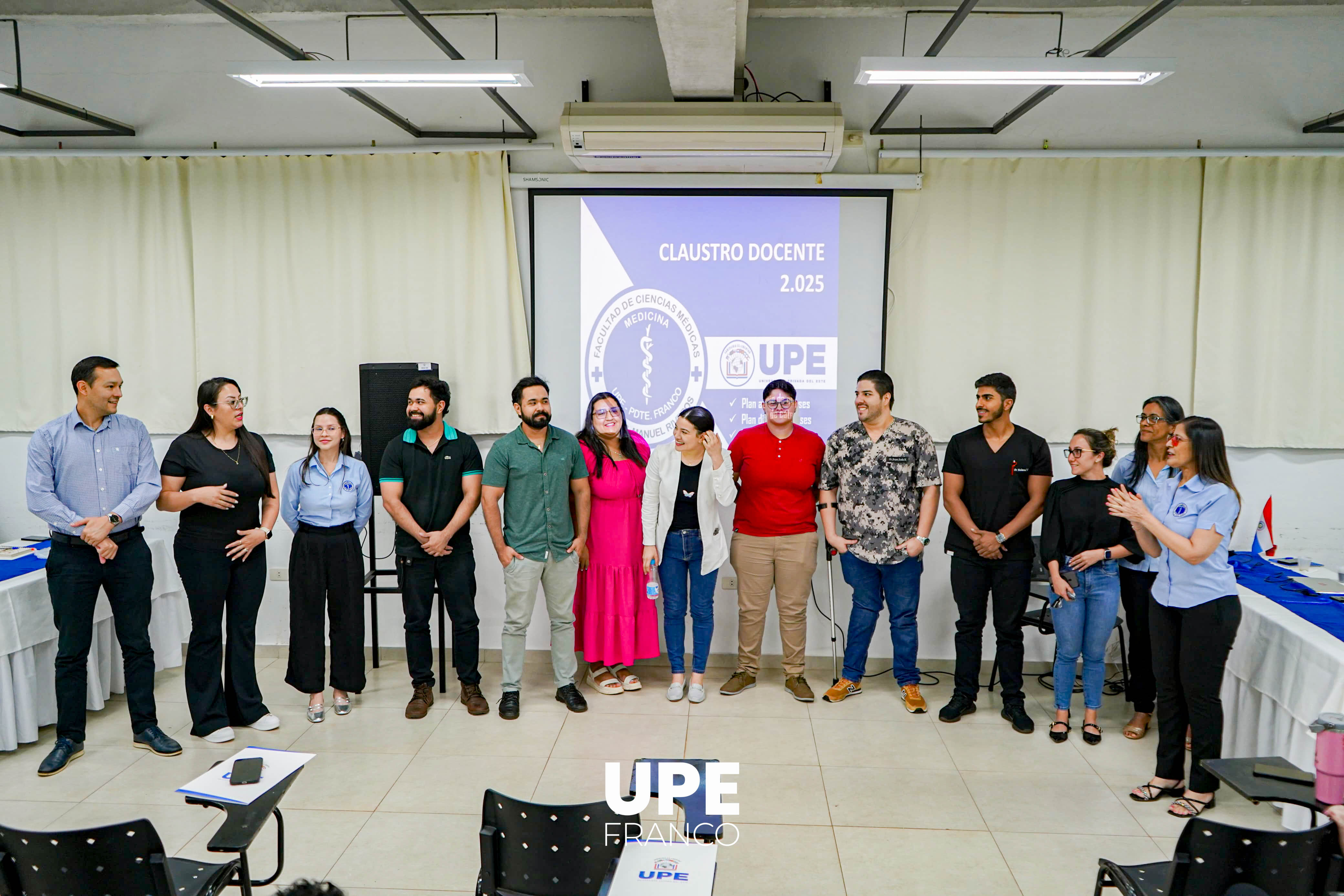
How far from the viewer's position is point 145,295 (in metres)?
5.43

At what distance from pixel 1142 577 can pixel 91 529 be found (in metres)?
4.85

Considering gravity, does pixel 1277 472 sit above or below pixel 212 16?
below

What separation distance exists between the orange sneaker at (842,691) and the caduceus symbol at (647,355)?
6.45ft

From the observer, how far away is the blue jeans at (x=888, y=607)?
15.6ft

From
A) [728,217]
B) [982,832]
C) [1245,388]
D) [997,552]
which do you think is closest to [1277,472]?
[1245,388]

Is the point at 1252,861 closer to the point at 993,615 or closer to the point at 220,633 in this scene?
the point at 993,615

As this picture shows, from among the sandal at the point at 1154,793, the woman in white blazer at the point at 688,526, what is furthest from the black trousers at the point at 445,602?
the sandal at the point at 1154,793

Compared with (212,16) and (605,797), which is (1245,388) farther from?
(212,16)

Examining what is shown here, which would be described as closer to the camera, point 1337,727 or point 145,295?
point 1337,727

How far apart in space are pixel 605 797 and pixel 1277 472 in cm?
430

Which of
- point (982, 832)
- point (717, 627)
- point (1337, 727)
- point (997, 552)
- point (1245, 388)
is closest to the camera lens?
point (1337, 727)

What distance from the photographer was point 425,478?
4633 mm

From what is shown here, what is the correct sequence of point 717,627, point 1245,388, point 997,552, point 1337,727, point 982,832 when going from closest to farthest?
point 1337,727, point 982,832, point 997,552, point 1245,388, point 717,627

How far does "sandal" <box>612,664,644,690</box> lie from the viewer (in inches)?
197
